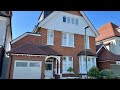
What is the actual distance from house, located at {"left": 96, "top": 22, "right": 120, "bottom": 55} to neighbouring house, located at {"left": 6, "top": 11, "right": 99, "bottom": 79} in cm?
306

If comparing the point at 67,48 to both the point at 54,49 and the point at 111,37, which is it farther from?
the point at 111,37

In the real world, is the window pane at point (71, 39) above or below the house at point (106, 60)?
above

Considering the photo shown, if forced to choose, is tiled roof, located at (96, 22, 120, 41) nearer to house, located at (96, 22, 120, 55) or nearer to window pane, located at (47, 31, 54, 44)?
house, located at (96, 22, 120, 55)

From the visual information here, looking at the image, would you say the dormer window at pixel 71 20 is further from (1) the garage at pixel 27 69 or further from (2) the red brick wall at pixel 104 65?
(1) the garage at pixel 27 69

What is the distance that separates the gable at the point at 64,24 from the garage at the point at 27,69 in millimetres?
2614

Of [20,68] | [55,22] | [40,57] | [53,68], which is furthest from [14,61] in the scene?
[55,22]

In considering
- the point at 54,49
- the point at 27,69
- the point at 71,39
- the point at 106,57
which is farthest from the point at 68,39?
the point at 27,69

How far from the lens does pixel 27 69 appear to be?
863cm

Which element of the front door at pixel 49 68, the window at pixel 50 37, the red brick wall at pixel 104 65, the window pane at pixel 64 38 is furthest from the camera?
the red brick wall at pixel 104 65

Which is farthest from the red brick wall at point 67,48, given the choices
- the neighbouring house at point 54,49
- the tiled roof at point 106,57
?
the tiled roof at point 106,57

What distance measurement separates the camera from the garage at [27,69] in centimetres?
841

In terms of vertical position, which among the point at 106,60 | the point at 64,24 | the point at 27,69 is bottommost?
the point at 27,69

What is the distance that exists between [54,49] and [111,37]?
246 inches
